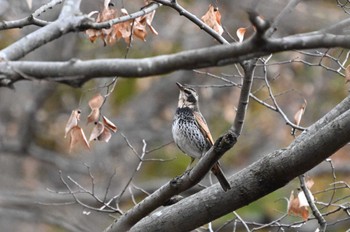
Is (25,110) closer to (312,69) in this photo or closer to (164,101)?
(164,101)

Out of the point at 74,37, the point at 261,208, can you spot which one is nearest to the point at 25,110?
the point at 74,37

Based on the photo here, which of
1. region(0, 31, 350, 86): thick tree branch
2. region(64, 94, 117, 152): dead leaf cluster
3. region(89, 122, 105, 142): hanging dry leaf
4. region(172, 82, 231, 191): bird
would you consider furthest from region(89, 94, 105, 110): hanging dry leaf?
A: region(172, 82, 231, 191): bird

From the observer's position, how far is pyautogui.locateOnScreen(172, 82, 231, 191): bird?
880 centimetres

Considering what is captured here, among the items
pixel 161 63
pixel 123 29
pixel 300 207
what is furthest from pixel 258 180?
pixel 161 63

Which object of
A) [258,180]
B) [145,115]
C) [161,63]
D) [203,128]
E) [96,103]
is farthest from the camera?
[145,115]

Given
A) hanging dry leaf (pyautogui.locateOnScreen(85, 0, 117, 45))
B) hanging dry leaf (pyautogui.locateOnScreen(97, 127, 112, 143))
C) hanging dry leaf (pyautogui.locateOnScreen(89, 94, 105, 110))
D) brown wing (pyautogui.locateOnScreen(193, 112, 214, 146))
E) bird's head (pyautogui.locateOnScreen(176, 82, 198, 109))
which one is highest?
bird's head (pyautogui.locateOnScreen(176, 82, 198, 109))

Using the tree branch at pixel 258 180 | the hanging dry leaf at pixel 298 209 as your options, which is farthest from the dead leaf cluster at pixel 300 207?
the tree branch at pixel 258 180

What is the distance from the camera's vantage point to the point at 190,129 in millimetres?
8875

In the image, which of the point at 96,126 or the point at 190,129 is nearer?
the point at 96,126

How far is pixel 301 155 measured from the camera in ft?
20.2

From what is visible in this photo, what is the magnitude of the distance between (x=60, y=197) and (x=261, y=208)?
3221 mm

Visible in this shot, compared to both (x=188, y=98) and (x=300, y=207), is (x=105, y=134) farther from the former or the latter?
(x=188, y=98)

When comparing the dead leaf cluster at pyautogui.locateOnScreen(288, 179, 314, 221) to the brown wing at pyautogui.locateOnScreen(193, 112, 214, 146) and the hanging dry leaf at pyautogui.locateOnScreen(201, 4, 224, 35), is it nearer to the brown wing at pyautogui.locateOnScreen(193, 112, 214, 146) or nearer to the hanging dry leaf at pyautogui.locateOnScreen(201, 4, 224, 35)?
the hanging dry leaf at pyautogui.locateOnScreen(201, 4, 224, 35)

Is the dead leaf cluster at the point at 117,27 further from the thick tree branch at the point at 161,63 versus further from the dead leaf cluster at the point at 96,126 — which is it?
the thick tree branch at the point at 161,63
